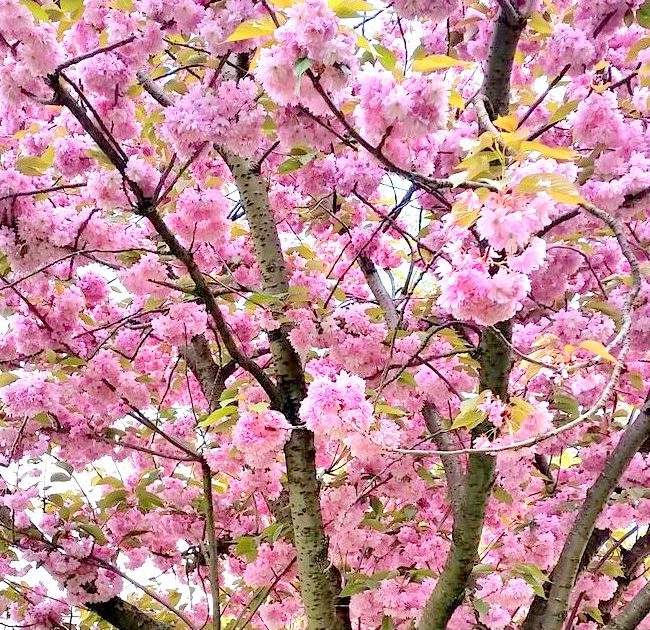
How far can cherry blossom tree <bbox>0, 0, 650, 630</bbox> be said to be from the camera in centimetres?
154

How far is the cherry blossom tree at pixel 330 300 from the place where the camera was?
1.54 meters

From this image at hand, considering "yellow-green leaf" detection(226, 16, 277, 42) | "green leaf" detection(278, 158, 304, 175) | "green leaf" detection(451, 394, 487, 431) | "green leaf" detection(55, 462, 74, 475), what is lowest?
"green leaf" detection(451, 394, 487, 431)

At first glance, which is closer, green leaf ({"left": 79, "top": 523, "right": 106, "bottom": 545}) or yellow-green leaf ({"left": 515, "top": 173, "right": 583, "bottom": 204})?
yellow-green leaf ({"left": 515, "top": 173, "right": 583, "bottom": 204})

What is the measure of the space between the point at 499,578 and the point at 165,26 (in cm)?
225

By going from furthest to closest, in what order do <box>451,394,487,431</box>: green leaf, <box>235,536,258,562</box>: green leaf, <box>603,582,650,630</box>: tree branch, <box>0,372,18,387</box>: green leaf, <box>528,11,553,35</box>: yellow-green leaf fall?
<box>235,536,258,562</box>: green leaf < <box>603,582,650,630</box>: tree branch < <box>0,372,18,387</box>: green leaf < <box>528,11,553,35</box>: yellow-green leaf < <box>451,394,487,431</box>: green leaf

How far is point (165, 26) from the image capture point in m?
1.86

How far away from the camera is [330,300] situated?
292cm

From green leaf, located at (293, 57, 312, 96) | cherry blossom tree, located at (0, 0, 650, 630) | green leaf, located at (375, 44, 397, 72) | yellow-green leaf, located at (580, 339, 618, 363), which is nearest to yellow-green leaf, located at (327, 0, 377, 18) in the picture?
cherry blossom tree, located at (0, 0, 650, 630)

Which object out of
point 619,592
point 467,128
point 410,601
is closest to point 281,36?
point 467,128

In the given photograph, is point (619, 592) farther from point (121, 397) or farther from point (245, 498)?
point (121, 397)

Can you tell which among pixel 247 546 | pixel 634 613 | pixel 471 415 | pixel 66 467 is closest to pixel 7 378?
pixel 66 467

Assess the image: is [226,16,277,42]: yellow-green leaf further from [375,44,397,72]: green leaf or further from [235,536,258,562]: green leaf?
[235,536,258,562]: green leaf

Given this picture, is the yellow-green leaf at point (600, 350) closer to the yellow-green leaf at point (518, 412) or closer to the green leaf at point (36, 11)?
the yellow-green leaf at point (518, 412)

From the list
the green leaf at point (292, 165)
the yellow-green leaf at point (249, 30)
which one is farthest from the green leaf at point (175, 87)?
the yellow-green leaf at point (249, 30)
